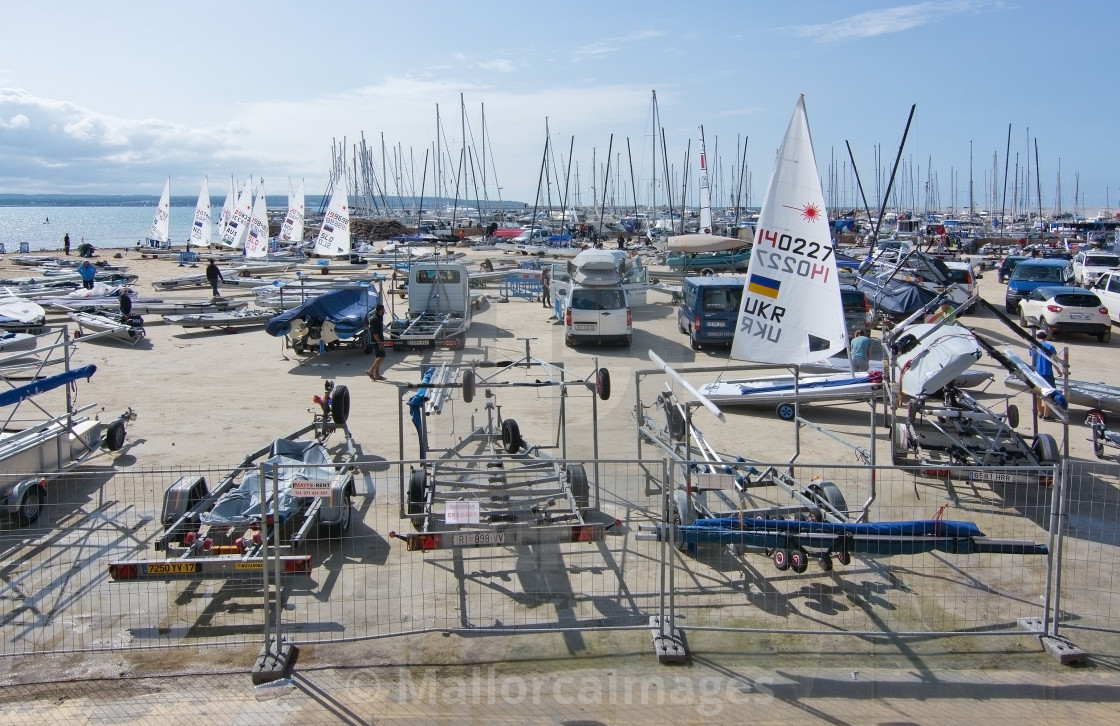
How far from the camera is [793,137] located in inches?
355

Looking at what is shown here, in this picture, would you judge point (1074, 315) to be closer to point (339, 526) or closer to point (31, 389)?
point (339, 526)

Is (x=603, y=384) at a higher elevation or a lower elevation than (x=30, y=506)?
higher

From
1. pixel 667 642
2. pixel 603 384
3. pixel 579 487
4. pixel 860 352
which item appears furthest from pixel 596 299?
pixel 667 642

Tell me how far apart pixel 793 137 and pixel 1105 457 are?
297 inches

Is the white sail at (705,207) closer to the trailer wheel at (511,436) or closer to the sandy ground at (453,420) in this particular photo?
the sandy ground at (453,420)

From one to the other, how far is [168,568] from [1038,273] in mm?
29419

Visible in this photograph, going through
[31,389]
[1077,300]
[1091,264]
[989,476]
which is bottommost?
[989,476]

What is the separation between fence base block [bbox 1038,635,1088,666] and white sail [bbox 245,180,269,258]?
151 ft

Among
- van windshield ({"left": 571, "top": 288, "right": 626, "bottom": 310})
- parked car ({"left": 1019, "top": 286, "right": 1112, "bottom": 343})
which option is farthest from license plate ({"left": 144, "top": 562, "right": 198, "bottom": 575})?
parked car ({"left": 1019, "top": 286, "right": 1112, "bottom": 343})

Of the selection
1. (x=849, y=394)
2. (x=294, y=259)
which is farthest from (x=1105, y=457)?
(x=294, y=259)

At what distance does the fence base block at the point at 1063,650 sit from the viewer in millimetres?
6641

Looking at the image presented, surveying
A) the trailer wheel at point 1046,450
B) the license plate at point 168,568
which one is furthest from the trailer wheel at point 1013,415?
the license plate at point 168,568

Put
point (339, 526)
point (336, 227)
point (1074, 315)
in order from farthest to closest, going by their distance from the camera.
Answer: point (336, 227) → point (1074, 315) → point (339, 526)

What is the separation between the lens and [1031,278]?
28312 millimetres
